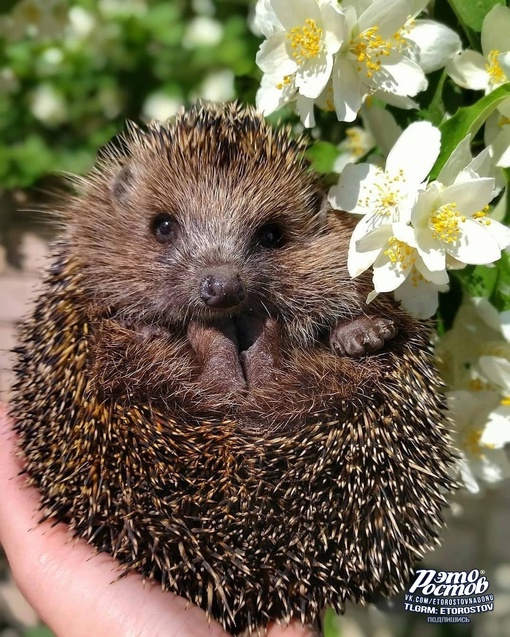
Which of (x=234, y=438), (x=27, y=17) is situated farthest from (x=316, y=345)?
(x=27, y=17)

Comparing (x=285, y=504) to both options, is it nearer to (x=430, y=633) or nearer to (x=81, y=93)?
(x=430, y=633)

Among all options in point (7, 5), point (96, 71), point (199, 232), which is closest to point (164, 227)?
point (199, 232)

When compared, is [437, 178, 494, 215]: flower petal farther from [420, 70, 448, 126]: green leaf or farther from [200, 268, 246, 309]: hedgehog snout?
[200, 268, 246, 309]: hedgehog snout

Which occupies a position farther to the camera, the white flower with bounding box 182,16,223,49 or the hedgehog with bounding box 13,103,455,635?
the white flower with bounding box 182,16,223,49

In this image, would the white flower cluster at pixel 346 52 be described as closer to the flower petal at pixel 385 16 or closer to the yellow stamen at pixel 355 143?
the flower petal at pixel 385 16

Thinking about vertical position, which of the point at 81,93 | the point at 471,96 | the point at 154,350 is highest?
the point at 81,93

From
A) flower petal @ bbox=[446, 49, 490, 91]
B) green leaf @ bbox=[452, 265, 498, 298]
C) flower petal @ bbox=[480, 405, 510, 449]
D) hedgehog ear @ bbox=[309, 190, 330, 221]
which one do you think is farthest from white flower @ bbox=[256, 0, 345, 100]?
flower petal @ bbox=[480, 405, 510, 449]
